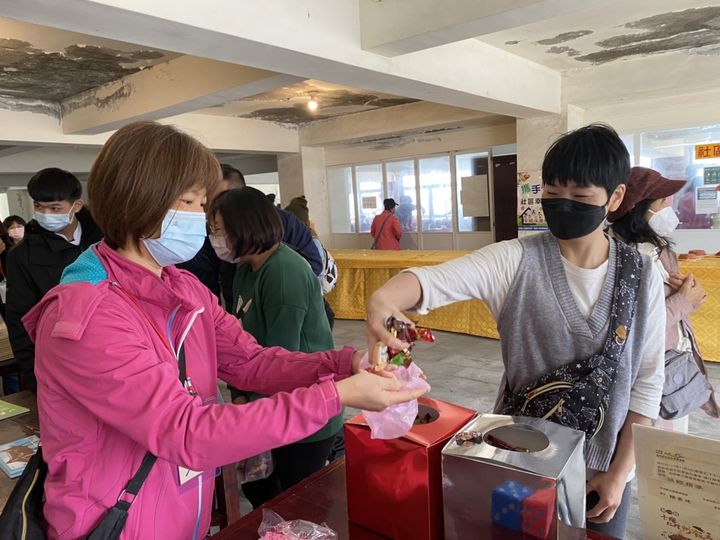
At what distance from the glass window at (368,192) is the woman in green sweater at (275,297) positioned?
7.85 m

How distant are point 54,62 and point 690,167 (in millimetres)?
6945

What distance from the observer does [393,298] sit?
3.48ft

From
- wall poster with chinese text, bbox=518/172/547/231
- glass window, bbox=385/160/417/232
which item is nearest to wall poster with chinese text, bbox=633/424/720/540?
wall poster with chinese text, bbox=518/172/547/231

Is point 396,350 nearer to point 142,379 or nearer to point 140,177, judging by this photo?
point 142,379

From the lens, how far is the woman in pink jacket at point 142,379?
79cm

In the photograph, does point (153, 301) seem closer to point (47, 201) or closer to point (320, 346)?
point (320, 346)

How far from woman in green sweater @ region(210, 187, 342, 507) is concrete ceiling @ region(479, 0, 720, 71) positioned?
3.29 metres

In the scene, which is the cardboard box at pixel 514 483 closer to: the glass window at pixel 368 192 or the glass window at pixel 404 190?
the glass window at pixel 404 190

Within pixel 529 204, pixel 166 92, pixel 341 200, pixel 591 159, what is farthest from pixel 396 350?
pixel 341 200

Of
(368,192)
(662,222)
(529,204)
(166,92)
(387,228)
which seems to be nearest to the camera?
(662,222)

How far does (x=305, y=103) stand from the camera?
6.91 meters

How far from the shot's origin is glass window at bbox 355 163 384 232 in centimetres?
952

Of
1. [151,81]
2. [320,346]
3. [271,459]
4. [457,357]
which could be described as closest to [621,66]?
[457,357]

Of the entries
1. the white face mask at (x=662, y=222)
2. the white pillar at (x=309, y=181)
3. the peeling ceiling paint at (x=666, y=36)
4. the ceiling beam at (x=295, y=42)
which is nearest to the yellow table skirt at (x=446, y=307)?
the ceiling beam at (x=295, y=42)
